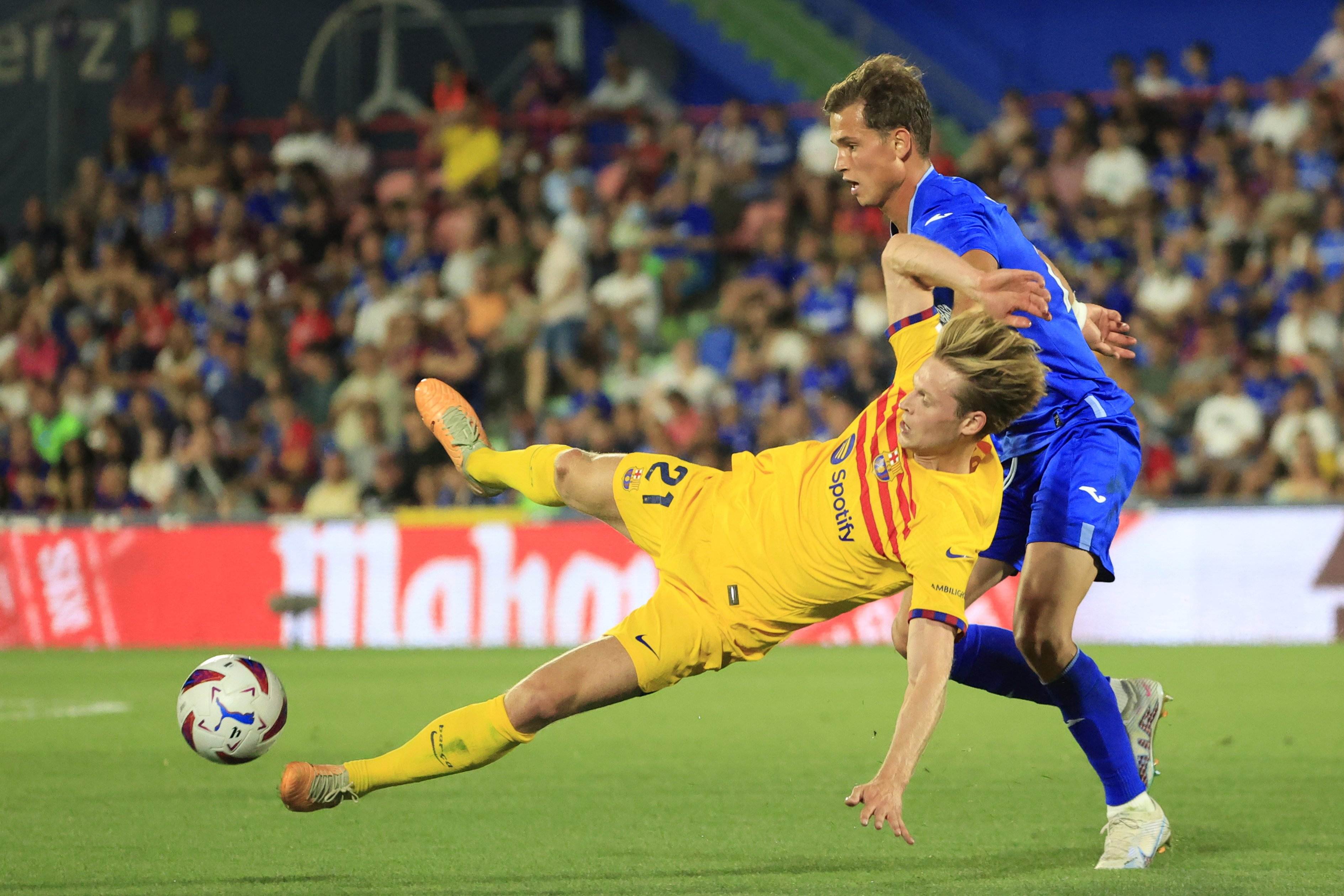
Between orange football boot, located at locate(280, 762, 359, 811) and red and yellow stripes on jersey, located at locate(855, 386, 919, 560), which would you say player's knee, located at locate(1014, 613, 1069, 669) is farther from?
orange football boot, located at locate(280, 762, 359, 811)

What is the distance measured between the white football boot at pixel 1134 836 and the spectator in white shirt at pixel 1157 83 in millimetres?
12293

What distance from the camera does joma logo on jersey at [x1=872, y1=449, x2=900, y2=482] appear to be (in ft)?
15.8

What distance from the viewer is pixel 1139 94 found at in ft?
54.2

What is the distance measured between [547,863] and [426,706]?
14.8ft

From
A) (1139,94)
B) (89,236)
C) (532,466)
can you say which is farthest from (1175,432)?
(89,236)

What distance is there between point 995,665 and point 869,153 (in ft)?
5.41

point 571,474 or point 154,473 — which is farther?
point 154,473

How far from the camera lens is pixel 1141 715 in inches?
227

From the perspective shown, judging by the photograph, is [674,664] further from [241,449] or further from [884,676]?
[241,449]

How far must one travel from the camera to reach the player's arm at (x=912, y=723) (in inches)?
165

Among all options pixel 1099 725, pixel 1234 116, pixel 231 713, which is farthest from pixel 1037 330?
pixel 1234 116

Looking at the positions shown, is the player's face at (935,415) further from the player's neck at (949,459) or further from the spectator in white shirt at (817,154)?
the spectator in white shirt at (817,154)

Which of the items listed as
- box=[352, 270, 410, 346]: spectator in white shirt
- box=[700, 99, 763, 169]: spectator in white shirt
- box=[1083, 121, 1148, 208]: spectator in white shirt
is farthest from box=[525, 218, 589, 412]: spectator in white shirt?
box=[1083, 121, 1148, 208]: spectator in white shirt

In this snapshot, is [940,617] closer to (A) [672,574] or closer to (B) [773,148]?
(A) [672,574]
